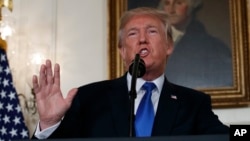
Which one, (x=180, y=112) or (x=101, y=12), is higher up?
(x=101, y=12)

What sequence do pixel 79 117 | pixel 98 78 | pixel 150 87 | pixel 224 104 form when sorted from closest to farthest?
pixel 79 117 < pixel 150 87 < pixel 224 104 < pixel 98 78

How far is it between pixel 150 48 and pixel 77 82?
8.37 feet

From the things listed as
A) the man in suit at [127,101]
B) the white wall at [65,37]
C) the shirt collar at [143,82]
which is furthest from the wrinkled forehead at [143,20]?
the white wall at [65,37]

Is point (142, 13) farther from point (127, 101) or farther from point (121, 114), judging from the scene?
point (121, 114)

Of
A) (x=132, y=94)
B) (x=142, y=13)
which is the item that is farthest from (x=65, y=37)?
(x=132, y=94)

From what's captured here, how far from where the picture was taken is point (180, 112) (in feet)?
8.27

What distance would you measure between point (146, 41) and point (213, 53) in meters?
2.42

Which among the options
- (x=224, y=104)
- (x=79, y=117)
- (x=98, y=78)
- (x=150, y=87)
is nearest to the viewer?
(x=79, y=117)

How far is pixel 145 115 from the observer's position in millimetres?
2451

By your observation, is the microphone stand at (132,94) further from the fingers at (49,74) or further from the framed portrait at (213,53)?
the framed portrait at (213,53)

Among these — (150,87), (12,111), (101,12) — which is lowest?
(12,111)

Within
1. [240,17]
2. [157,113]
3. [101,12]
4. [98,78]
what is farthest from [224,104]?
[157,113]

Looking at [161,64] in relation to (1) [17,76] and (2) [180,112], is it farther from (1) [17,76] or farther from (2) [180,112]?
(1) [17,76]

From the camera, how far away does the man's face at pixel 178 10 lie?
16.8 feet
